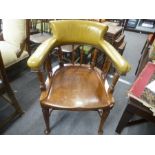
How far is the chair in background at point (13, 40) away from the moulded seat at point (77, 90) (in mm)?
567

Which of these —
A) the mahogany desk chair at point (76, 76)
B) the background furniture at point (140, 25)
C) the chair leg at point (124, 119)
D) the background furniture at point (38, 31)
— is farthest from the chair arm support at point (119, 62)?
the background furniture at point (140, 25)

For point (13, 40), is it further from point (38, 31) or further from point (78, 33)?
point (78, 33)

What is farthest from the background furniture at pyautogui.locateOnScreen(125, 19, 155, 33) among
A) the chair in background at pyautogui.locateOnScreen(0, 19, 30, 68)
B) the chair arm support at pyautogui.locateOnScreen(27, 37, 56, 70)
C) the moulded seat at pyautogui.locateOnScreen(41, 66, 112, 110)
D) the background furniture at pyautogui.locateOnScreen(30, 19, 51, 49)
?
the chair arm support at pyautogui.locateOnScreen(27, 37, 56, 70)

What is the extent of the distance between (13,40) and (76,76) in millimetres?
829

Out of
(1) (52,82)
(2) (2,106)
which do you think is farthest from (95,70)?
(2) (2,106)

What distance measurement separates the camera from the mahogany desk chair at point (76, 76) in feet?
3.05

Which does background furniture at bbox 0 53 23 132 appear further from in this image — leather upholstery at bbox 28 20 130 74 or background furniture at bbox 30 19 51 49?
background furniture at bbox 30 19 51 49

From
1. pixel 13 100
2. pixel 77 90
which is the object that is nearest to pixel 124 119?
pixel 77 90

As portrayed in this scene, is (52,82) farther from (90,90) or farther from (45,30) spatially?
(45,30)

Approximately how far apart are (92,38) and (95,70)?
0.88 ft

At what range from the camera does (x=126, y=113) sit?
1.15m

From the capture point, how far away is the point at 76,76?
1.20 metres

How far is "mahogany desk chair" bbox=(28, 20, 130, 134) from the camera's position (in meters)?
0.93

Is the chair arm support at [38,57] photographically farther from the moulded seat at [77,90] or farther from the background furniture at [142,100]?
the background furniture at [142,100]
